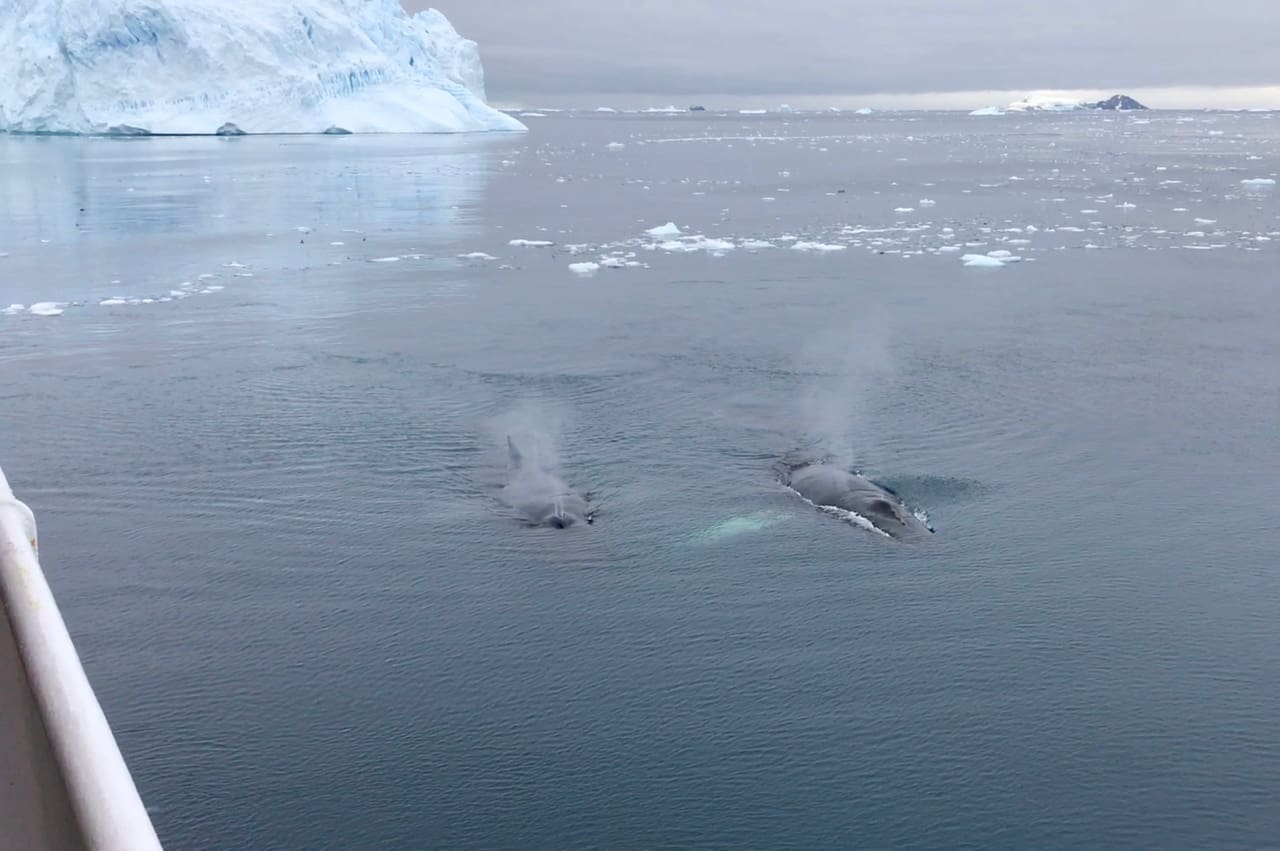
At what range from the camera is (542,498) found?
11766mm

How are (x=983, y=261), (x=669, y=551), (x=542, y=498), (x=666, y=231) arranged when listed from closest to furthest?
(x=669, y=551), (x=542, y=498), (x=983, y=261), (x=666, y=231)

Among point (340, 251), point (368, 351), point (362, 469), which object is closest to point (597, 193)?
point (340, 251)

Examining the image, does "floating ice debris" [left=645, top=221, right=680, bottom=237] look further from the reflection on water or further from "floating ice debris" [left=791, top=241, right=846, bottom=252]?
the reflection on water

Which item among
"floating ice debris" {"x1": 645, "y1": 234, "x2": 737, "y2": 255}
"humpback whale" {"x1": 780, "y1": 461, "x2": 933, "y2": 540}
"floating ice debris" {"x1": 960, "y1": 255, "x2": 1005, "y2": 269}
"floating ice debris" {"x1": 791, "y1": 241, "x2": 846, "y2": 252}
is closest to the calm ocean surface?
"humpback whale" {"x1": 780, "y1": 461, "x2": 933, "y2": 540}

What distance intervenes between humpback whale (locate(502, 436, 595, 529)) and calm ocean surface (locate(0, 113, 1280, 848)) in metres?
0.29

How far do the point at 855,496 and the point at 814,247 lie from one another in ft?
55.1

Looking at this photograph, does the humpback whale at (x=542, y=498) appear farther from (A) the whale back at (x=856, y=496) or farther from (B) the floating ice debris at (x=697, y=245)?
(B) the floating ice debris at (x=697, y=245)

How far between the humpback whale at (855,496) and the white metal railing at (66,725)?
908 centimetres

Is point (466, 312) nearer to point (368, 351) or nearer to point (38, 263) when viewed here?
point (368, 351)

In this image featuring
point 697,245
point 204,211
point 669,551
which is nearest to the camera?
point 669,551

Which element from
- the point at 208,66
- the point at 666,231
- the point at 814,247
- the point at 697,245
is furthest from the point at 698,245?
the point at 208,66

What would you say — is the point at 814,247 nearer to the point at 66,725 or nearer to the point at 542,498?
the point at 542,498

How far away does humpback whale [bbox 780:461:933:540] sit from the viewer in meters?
11.1

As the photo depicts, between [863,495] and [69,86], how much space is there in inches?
2775
